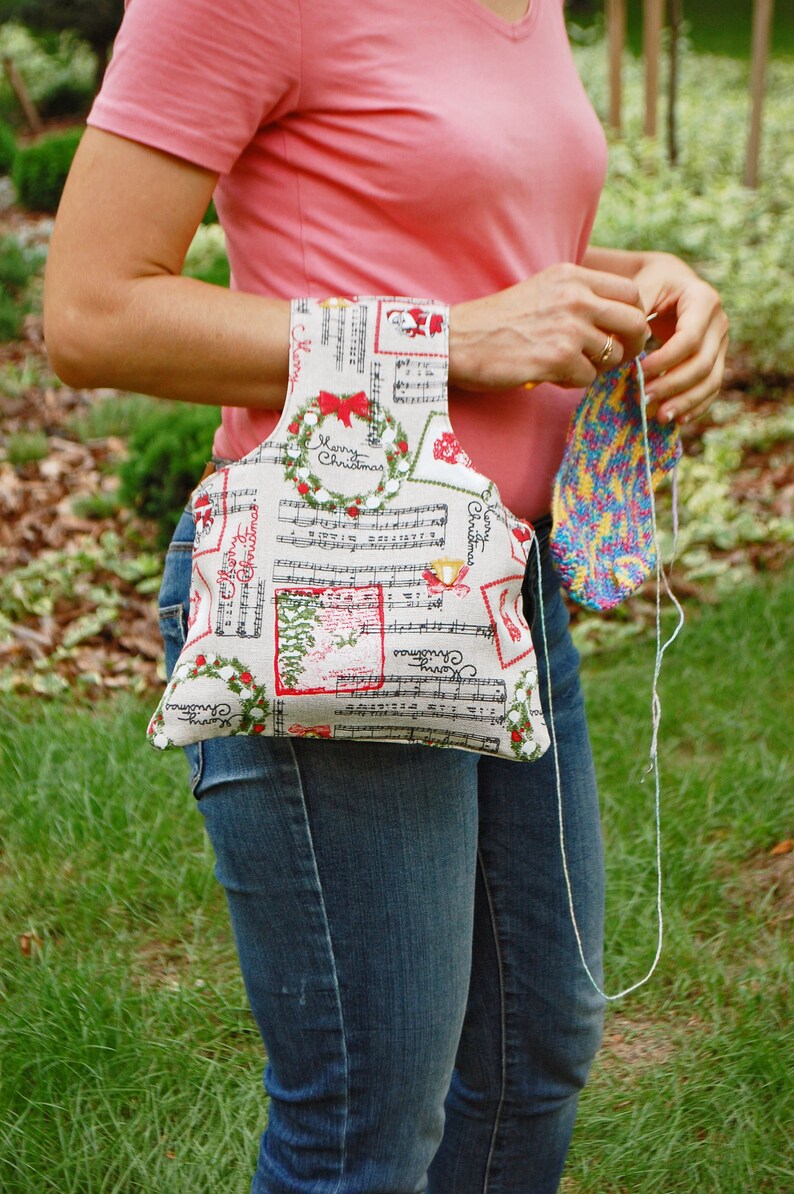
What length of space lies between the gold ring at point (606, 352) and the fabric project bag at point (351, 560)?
17 centimetres

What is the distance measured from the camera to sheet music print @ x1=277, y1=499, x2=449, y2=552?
109 centimetres

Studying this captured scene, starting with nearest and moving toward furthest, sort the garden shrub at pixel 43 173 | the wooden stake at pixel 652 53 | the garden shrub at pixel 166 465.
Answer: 1. the garden shrub at pixel 166 465
2. the wooden stake at pixel 652 53
3. the garden shrub at pixel 43 173

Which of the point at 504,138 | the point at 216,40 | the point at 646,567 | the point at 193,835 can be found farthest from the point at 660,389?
the point at 193,835

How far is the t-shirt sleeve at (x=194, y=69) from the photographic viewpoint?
101 cm

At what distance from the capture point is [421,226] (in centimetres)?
112

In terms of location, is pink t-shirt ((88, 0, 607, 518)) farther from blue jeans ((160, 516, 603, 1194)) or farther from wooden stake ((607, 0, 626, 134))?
wooden stake ((607, 0, 626, 134))

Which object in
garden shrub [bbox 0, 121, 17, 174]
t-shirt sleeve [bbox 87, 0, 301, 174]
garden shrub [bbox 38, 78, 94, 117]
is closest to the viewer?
t-shirt sleeve [bbox 87, 0, 301, 174]

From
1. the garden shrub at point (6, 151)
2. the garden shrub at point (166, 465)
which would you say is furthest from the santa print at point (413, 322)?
the garden shrub at point (6, 151)

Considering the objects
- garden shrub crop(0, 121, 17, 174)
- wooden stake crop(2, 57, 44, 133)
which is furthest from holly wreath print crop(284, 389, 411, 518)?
wooden stake crop(2, 57, 44, 133)

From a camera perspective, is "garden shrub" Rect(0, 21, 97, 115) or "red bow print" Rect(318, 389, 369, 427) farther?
"garden shrub" Rect(0, 21, 97, 115)

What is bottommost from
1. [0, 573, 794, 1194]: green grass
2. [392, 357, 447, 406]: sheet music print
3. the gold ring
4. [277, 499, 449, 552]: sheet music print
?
[0, 573, 794, 1194]: green grass

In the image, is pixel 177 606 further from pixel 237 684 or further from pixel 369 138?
pixel 369 138

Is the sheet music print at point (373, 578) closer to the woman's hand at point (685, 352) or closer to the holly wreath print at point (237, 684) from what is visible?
the holly wreath print at point (237, 684)

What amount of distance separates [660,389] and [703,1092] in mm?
1467
